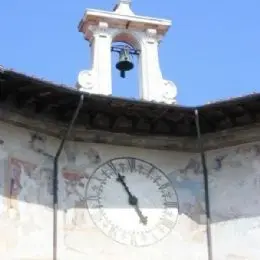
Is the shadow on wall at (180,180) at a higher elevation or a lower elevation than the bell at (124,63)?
lower

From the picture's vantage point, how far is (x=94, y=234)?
48.2 feet

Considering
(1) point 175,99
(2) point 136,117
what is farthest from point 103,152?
(1) point 175,99

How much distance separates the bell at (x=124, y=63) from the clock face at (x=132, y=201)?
186cm

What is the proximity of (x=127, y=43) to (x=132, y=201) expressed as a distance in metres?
3.16

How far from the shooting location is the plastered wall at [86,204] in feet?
46.9

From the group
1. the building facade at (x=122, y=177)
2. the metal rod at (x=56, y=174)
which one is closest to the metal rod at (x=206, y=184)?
the building facade at (x=122, y=177)

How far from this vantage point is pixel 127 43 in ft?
55.9

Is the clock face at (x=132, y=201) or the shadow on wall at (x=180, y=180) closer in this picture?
the shadow on wall at (x=180, y=180)

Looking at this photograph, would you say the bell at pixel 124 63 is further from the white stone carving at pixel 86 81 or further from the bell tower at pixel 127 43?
the white stone carving at pixel 86 81

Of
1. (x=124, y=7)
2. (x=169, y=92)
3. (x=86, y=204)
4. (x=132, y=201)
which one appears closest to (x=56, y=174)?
(x=86, y=204)

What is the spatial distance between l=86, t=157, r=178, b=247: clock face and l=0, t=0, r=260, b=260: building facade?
0.05 ft

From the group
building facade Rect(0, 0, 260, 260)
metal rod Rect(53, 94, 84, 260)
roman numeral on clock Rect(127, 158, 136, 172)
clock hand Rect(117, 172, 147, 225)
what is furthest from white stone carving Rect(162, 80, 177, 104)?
metal rod Rect(53, 94, 84, 260)

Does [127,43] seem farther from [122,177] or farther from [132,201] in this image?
[132,201]

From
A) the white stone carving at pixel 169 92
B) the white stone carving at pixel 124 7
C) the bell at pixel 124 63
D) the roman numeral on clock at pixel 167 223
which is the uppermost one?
the white stone carving at pixel 124 7
